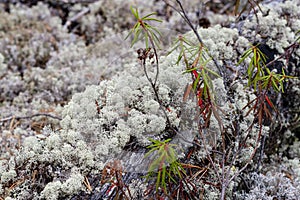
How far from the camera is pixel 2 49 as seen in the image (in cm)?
432

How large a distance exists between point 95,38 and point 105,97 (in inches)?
101

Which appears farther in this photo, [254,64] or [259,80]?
[259,80]

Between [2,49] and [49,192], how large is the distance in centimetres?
291

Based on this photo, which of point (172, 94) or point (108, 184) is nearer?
point (108, 184)

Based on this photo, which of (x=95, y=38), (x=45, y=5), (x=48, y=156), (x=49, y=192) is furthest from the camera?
(x=45, y=5)

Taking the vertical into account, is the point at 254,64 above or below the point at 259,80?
above

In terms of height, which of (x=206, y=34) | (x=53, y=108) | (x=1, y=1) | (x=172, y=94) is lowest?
(x=53, y=108)

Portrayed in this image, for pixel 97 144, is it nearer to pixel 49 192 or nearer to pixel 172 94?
pixel 49 192

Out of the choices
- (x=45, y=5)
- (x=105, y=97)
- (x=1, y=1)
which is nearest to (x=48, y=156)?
(x=105, y=97)

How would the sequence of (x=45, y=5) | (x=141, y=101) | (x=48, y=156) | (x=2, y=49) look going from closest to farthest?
1. (x=48, y=156)
2. (x=141, y=101)
3. (x=2, y=49)
4. (x=45, y=5)

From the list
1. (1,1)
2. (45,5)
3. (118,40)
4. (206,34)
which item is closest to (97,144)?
(206,34)

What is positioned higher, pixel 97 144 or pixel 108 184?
pixel 97 144

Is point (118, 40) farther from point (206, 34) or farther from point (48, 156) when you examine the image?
point (48, 156)

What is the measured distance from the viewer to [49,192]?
1924mm
